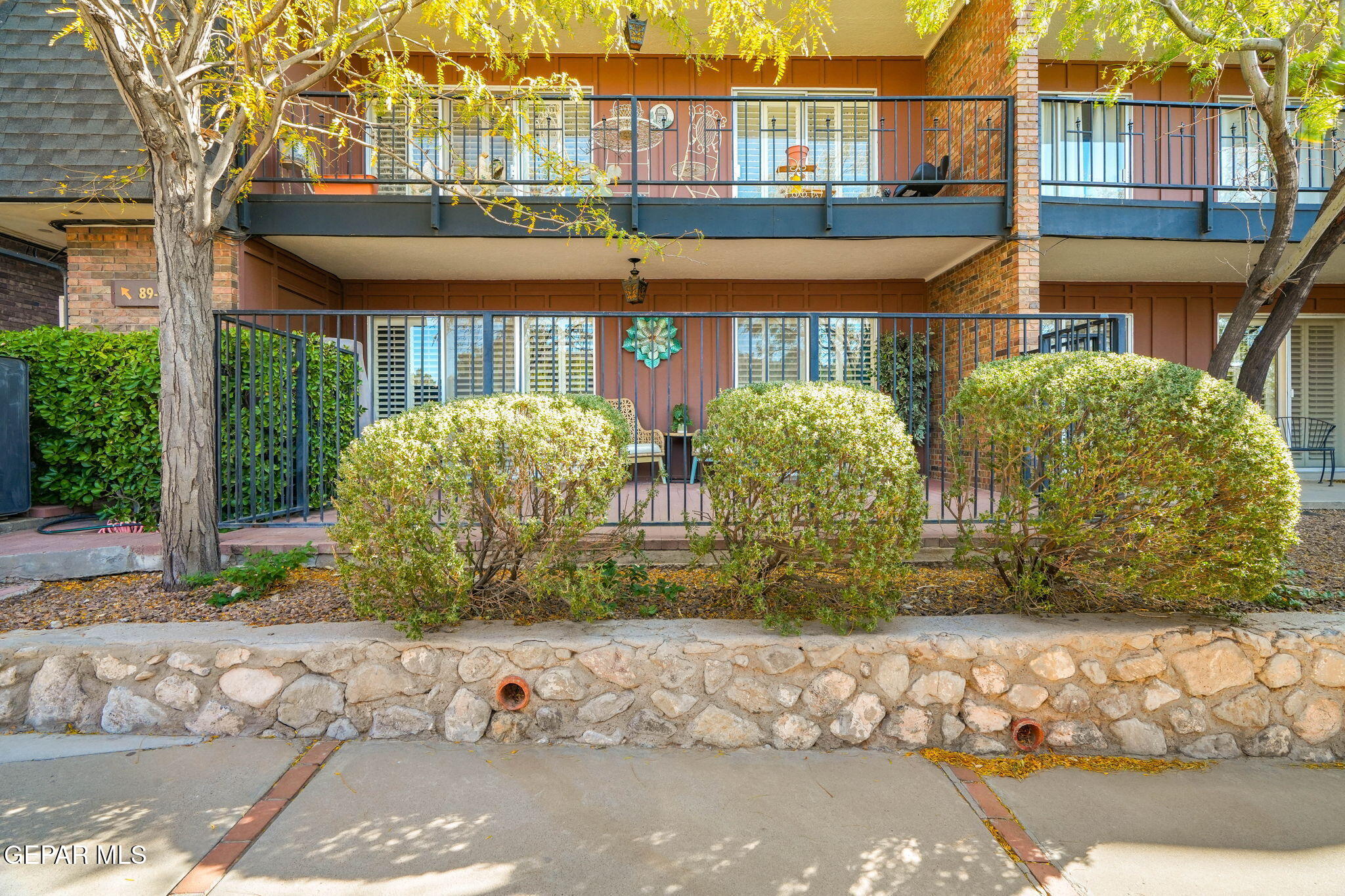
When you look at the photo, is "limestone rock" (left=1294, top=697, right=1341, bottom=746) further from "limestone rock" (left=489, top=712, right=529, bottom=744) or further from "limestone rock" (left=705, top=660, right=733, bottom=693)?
"limestone rock" (left=489, top=712, right=529, bottom=744)

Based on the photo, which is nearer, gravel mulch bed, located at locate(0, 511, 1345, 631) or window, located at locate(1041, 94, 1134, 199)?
gravel mulch bed, located at locate(0, 511, 1345, 631)

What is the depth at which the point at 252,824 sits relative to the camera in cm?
221

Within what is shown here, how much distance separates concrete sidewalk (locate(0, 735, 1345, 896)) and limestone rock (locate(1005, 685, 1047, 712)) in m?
0.26

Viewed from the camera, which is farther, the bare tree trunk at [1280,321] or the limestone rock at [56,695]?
the bare tree trunk at [1280,321]

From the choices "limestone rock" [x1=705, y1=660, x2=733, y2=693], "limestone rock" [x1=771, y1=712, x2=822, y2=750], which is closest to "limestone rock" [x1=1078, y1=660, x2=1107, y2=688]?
"limestone rock" [x1=771, y1=712, x2=822, y2=750]

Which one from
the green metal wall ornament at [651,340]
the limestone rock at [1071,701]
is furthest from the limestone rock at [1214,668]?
the green metal wall ornament at [651,340]

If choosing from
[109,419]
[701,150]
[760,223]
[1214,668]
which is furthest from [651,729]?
[701,150]

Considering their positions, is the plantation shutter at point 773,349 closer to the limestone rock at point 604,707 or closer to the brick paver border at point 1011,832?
the limestone rock at point 604,707

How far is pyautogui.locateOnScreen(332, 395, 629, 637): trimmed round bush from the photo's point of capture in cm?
271

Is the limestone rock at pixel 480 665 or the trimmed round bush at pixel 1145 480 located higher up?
the trimmed round bush at pixel 1145 480

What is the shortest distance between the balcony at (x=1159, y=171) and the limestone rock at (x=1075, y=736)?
5.68m

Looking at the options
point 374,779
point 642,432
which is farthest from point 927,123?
point 374,779

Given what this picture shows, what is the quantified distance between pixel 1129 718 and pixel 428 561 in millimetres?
2908

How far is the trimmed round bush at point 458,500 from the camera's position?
2715 mm
